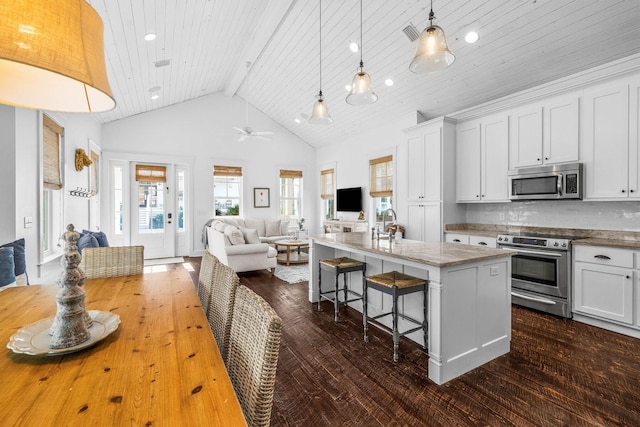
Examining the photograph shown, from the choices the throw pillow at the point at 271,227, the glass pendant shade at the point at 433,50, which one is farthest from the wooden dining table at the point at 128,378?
the throw pillow at the point at 271,227

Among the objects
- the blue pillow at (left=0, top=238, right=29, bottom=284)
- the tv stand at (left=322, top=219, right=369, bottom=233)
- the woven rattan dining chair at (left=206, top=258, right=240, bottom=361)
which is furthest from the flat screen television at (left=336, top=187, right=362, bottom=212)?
the blue pillow at (left=0, top=238, right=29, bottom=284)

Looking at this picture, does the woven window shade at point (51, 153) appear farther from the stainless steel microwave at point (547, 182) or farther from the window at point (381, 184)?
the stainless steel microwave at point (547, 182)

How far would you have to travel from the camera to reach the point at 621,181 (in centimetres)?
316

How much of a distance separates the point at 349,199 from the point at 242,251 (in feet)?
10.4

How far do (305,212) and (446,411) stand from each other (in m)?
7.08

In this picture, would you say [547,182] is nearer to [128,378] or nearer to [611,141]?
[611,141]

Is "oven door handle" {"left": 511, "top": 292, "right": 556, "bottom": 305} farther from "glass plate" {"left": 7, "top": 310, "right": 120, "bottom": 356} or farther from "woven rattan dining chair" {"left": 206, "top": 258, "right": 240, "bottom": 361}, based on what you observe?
"glass plate" {"left": 7, "top": 310, "right": 120, "bottom": 356}

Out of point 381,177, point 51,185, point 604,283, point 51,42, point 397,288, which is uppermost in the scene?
point 381,177

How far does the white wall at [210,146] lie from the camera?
22.0 feet

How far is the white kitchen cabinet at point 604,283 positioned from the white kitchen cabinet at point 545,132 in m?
1.14

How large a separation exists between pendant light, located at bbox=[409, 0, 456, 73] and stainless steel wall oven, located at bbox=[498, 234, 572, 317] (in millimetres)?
2517

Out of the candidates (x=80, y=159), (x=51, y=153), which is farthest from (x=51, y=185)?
(x=80, y=159)

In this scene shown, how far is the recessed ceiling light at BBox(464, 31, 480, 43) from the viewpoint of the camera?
3.59 meters

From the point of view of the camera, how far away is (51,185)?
335 cm
